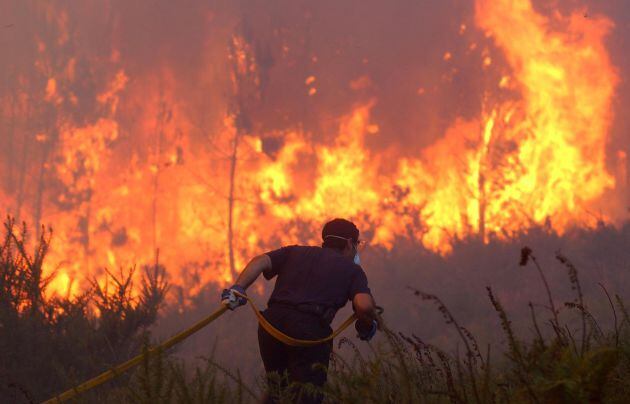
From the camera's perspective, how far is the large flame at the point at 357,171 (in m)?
20.3

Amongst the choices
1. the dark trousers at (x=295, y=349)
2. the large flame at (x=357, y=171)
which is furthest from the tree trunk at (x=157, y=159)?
the dark trousers at (x=295, y=349)

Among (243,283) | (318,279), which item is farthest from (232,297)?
(318,279)

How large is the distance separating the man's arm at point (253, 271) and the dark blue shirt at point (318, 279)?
0.22 ft

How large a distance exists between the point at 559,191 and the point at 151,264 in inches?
712

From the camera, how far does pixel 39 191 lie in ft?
108

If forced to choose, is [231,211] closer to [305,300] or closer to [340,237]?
[340,237]

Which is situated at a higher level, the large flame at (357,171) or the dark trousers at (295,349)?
the large flame at (357,171)

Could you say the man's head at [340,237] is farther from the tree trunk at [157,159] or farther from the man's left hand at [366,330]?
the tree trunk at [157,159]

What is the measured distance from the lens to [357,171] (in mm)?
23266

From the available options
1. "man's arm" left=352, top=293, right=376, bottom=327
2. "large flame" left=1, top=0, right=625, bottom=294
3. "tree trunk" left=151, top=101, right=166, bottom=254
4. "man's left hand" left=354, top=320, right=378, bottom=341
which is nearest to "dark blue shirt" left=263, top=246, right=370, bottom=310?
"man's arm" left=352, top=293, right=376, bottom=327

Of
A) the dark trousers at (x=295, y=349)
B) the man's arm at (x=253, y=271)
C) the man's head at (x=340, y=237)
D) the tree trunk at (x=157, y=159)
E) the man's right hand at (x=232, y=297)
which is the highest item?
the tree trunk at (x=157, y=159)

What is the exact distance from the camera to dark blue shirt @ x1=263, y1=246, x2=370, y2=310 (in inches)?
159

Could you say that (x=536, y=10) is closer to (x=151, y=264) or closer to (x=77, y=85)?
(x=151, y=264)

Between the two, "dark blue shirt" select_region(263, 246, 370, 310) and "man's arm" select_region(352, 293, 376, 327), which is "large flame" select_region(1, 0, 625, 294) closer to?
"dark blue shirt" select_region(263, 246, 370, 310)
